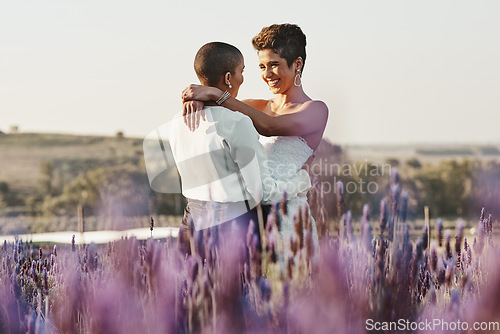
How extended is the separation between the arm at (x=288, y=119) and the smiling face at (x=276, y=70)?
17 centimetres

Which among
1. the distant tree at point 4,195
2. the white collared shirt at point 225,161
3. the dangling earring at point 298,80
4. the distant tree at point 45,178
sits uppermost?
the dangling earring at point 298,80

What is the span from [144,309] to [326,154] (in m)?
4.04

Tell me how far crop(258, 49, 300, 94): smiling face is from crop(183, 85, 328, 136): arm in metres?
0.17

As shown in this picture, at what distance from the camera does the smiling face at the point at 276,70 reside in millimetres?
3408

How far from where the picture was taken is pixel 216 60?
111 inches

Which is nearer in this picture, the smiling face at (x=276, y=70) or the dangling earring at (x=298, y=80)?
the smiling face at (x=276, y=70)

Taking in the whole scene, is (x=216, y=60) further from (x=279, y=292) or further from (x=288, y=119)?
(x=279, y=292)

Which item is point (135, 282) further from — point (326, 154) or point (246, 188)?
point (326, 154)

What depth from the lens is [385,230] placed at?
188cm

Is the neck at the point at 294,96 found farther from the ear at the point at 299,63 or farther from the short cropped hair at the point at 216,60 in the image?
the short cropped hair at the point at 216,60

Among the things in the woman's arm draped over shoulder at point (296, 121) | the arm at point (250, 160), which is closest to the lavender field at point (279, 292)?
the arm at point (250, 160)

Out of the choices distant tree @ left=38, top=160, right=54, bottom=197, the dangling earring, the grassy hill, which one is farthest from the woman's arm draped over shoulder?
the grassy hill

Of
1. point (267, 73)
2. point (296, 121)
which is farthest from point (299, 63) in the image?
point (296, 121)

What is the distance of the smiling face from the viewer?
3.41m
